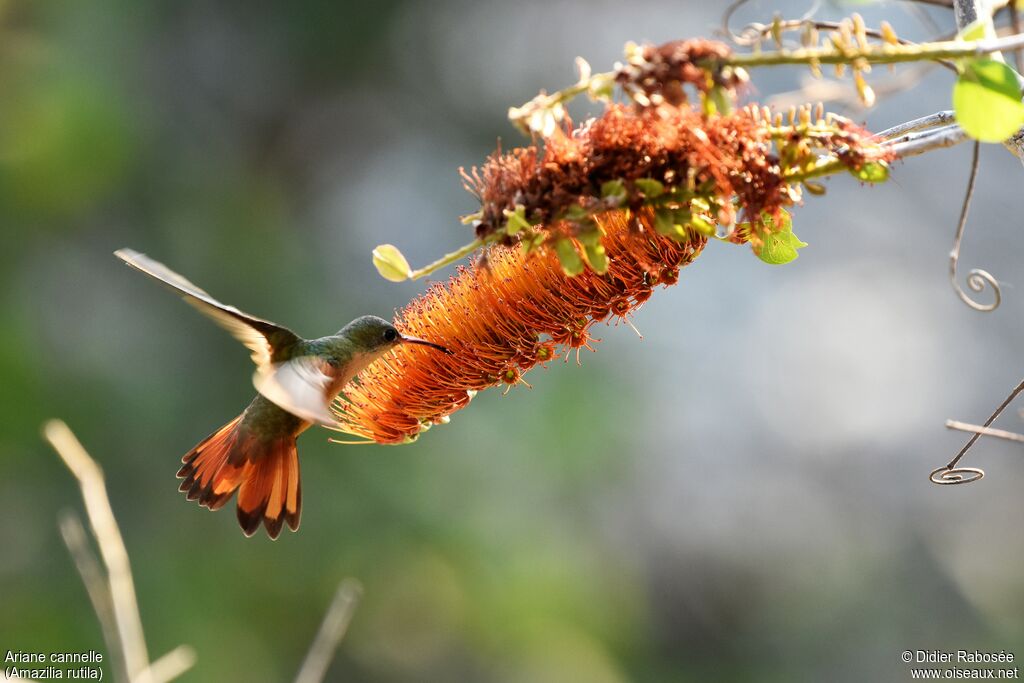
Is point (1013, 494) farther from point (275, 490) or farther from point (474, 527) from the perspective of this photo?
point (275, 490)

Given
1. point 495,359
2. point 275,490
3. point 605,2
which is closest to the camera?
point 495,359

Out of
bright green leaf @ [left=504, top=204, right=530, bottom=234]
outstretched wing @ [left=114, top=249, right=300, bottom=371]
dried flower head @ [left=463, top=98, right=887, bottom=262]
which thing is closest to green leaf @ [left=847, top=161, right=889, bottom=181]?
dried flower head @ [left=463, top=98, right=887, bottom=262]

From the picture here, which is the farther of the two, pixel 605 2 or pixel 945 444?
pixel 605 2

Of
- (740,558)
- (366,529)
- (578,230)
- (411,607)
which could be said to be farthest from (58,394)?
(578,230)

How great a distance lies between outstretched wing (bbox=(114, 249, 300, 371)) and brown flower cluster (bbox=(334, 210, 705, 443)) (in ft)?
0.69

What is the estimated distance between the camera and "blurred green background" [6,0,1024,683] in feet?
17.1

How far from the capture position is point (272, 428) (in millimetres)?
1868

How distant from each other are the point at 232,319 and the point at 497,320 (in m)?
→ 0.44

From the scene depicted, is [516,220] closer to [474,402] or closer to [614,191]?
[614,191]

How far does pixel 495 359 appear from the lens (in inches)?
56.9

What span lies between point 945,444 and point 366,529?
295 cm

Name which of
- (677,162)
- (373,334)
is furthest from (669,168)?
(373,334)

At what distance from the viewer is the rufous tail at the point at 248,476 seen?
1.81 m

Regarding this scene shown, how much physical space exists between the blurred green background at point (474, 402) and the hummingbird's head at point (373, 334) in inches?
140
